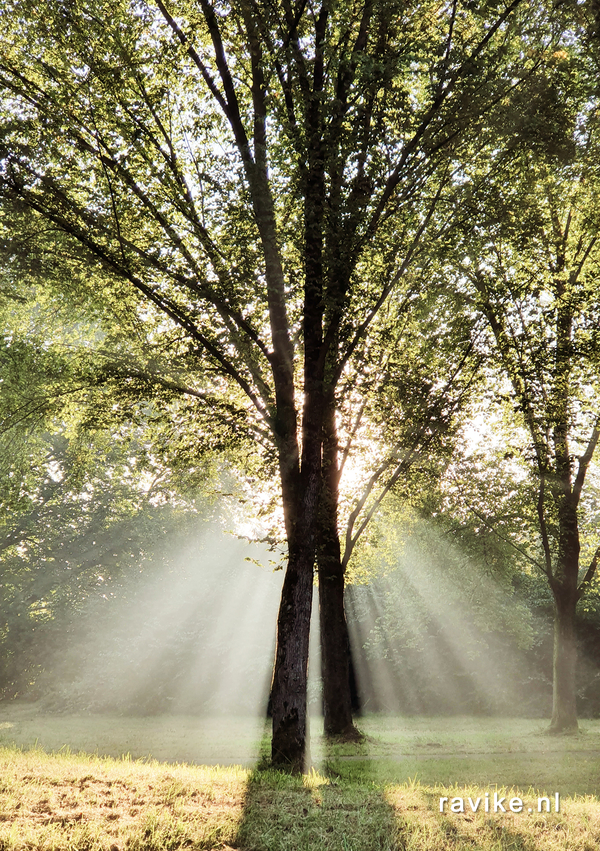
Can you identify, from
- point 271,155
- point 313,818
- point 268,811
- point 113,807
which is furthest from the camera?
point 271,155

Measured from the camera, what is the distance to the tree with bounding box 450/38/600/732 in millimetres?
8883

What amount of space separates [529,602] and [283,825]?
86.0 feet

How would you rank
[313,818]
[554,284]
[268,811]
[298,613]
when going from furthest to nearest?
[554,284]
[298,613]
[268,811]
[313,818]

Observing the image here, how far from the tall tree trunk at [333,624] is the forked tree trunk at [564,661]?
756 centimetres

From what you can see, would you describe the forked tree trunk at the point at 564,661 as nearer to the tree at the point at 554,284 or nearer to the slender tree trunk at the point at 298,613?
the tree at the point at 554,284

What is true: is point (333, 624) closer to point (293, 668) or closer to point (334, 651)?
point (334, 651)

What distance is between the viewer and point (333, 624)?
1385cm

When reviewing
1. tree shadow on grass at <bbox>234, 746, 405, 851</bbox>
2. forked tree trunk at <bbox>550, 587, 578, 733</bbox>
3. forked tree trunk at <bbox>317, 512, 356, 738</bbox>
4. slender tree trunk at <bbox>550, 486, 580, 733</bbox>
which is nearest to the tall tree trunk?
forked tree trunk at <bbox>317, 512, 356, 738</bbox>

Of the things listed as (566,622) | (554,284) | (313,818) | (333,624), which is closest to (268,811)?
(313,818)

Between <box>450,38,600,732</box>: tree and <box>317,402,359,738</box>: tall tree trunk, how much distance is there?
460 cm

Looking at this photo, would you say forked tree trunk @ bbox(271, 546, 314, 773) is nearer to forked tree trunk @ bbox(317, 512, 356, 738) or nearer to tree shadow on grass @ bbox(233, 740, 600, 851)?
tree shadow on grass @ bbox(233, 740, 600, 851)

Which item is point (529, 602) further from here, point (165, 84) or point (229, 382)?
point (165, 84)

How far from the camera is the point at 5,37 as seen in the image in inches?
365

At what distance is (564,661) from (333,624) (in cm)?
831
